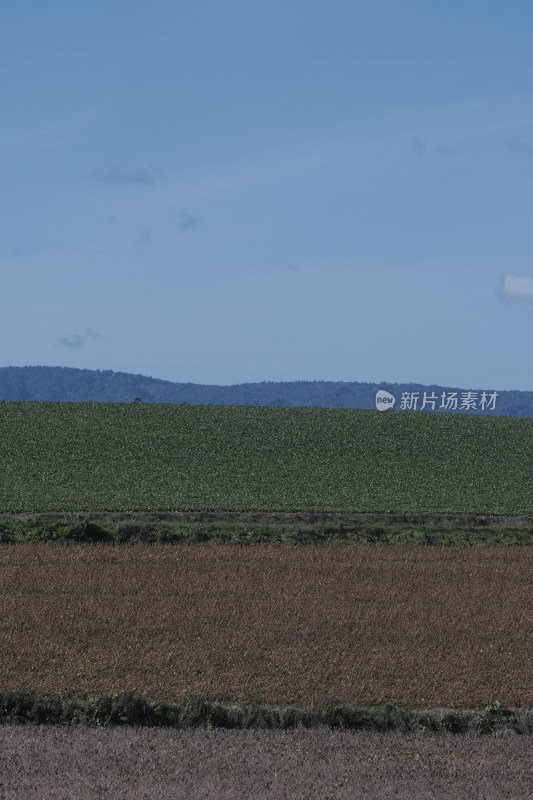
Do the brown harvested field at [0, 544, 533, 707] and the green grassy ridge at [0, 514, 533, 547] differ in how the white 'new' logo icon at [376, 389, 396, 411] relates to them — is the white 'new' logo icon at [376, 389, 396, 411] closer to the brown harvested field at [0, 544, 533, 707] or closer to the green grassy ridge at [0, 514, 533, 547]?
the green grassy ridge at [0, 514, 533, 547]

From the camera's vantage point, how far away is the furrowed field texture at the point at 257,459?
4622 centimetres

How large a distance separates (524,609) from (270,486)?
85.8 ft

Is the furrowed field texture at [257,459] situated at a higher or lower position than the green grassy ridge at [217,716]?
higher

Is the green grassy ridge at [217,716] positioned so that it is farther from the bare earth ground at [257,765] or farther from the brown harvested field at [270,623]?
the brown harvested field at [270,623]

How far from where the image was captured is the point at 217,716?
50.5 ft

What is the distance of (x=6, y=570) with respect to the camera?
2856cm

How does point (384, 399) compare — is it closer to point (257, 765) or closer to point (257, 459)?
point (257, 459)

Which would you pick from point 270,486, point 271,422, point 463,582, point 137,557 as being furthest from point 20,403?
point 463,582

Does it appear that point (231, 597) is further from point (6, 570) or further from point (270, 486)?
point (270, 486)

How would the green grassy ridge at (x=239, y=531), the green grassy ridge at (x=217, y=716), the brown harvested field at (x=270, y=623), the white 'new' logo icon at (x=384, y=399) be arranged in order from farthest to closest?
the white 'new' logo icon at (x=384, y=399) → the green grassy ridge at (x=239, y=531) → the brown harvested field at (x=270, y=623) → the green grassy ridge at (x=217, y=716)

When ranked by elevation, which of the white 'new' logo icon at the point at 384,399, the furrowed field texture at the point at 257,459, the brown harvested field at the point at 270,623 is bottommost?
the brown harvested field at the point at 270,623

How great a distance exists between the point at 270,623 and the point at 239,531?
13.5 metres

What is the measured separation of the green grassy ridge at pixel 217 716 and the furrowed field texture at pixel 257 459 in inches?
1025

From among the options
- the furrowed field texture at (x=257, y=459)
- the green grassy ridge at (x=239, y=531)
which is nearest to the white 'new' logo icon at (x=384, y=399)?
the furrowed field texture at (x=257, y=459)
